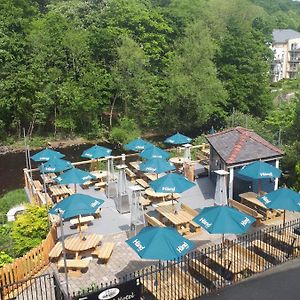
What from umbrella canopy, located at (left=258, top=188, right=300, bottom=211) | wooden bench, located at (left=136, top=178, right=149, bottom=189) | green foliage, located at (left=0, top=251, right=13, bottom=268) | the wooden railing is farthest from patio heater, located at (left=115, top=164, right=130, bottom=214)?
umbrella canopy, located at (left=258, top=188, right=300, bottom=211)

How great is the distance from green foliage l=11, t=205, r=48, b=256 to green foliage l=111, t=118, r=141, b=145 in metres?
23.9

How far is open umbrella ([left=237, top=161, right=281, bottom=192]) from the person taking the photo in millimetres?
18562

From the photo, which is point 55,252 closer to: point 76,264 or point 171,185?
point 76,264

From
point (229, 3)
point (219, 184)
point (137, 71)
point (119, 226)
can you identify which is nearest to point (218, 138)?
point (219, 184)

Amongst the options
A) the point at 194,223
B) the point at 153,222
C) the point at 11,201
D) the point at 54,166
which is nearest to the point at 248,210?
the point at 194,223

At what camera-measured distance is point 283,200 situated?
15438 mm

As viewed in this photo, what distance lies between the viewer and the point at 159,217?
18641 mm

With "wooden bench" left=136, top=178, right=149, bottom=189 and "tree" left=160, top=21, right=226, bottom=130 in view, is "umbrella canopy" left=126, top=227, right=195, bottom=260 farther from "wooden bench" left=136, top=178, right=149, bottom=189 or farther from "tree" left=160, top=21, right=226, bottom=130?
"tree" left=160, top=21, right=226, bottom=130

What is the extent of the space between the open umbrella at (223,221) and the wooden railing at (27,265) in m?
5.42

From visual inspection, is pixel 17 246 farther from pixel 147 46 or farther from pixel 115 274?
pixel 147 46

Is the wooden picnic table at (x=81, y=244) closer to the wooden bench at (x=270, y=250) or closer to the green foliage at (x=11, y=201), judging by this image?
the wooden bench at (x=270, y=250)

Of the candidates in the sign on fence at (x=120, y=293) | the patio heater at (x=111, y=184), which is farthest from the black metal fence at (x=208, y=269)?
the patio heater at (x=111, y=184)

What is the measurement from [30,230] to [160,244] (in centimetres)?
637

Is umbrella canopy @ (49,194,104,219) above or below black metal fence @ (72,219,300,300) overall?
above
